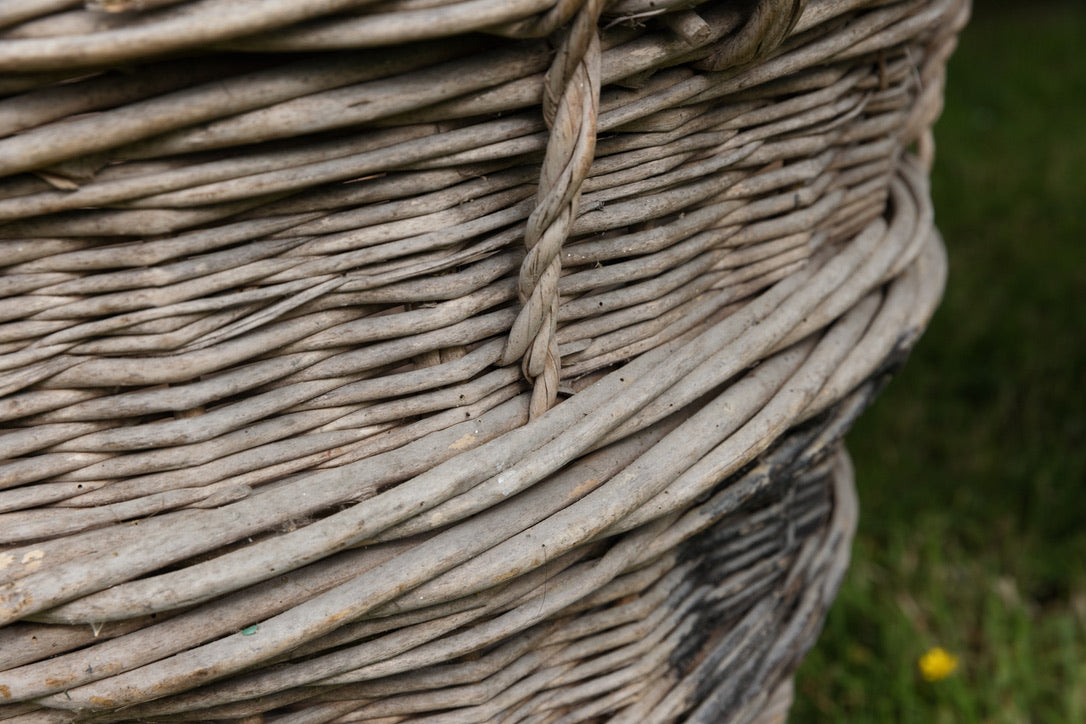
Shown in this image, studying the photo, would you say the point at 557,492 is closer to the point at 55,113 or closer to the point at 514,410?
the point at 514,410

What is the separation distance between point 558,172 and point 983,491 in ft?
4.39

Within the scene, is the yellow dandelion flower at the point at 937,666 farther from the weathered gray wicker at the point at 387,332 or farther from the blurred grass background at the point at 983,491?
the weathered gray wicker at the point at 387,332

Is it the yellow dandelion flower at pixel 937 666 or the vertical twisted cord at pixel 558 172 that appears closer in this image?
the vertical twisted cord at pixel 558 172

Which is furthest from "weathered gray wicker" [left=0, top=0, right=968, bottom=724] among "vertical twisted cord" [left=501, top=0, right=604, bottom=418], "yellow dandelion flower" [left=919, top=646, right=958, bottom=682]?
"yellow dandelion flower" [left=919, top=646, right=958, bottom=682]

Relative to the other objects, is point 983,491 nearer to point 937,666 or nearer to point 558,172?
point 937,666

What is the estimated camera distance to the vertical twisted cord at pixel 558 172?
484mm

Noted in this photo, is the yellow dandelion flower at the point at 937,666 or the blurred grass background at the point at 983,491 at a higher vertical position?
the yellow dandelion flower at the point at 937,666

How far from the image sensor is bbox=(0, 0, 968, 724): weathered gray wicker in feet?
1.52

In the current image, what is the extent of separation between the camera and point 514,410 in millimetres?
583

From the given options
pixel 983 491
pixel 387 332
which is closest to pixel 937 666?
pixel 983 491

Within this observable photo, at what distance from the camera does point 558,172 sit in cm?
51

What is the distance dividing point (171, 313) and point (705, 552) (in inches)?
16.6

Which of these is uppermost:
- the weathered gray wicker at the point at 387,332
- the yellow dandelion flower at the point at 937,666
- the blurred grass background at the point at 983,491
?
the weathered gray wicker at the point at 387,332

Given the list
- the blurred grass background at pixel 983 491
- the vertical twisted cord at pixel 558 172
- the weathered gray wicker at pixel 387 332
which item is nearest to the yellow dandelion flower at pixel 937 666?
the blurred grass background at pixel 983 491
